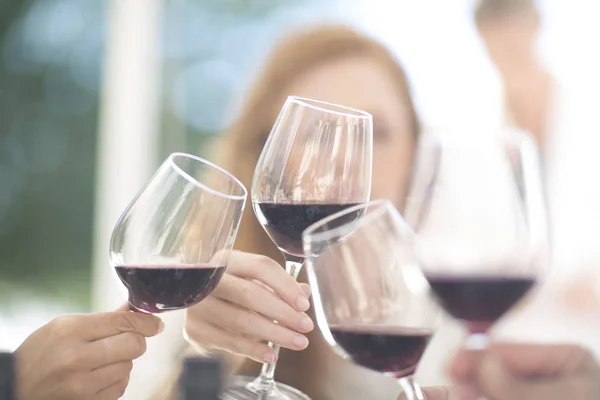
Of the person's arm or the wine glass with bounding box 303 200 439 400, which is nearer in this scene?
the wine glass with bounding box 303 200 439 400

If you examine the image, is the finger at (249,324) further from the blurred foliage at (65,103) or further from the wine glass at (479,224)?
the blurred foliage at (65,103)

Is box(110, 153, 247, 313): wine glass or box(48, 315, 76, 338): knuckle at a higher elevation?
box(110, 153, 247, 313): wine glass

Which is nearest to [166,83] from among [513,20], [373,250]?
[513,20]

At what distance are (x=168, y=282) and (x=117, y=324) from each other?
0.09m

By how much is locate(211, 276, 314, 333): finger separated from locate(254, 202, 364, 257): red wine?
0.08m

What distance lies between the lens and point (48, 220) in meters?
3.20

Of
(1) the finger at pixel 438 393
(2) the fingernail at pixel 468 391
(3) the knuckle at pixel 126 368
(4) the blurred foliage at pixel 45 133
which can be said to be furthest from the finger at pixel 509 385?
(4) the blurred foliage at pixel 45 133

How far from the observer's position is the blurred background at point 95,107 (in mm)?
3059

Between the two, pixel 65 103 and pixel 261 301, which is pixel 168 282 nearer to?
pixel 261 301

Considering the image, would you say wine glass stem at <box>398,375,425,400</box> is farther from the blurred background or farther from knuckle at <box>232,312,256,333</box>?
the blurred background

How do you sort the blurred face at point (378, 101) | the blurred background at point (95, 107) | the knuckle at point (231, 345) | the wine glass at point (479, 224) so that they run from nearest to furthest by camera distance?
the wine glass at point (479, 224) < the knuckle at point (231, 345) < the blurred face at point (378, 101) < the blurred background at point (95, 107)

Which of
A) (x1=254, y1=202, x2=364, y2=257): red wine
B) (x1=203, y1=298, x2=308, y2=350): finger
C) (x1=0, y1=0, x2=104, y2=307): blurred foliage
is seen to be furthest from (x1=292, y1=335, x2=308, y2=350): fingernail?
(x1=0, y1=0, x2=104, y2=307): blurred foliage

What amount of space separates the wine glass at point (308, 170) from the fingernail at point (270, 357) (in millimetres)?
35

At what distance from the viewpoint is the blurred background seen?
3059 mm
